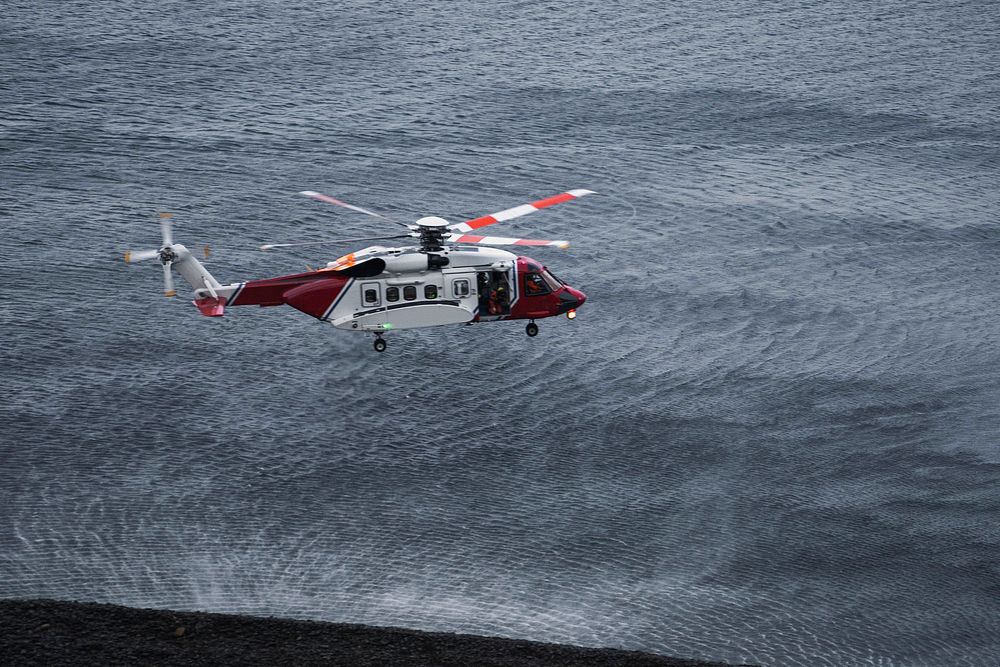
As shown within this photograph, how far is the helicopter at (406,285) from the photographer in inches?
2537

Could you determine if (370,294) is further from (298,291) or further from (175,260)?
(175,260)

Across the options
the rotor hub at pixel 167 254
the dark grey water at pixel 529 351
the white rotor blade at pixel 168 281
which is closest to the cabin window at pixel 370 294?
the rotor hub at pixel 167 254

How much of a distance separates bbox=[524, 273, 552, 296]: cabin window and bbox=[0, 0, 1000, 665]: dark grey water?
14.4 metres

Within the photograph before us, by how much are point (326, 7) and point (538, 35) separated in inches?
1090

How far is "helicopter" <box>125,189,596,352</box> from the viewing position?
64.4 metres

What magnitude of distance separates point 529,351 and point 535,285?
24.3 m

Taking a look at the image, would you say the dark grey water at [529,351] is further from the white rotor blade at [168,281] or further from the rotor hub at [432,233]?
the rotor hub at [432,233]

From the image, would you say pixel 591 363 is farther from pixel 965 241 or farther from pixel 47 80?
pixel 47 80

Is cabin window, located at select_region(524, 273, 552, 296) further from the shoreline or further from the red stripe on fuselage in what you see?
the shoreline

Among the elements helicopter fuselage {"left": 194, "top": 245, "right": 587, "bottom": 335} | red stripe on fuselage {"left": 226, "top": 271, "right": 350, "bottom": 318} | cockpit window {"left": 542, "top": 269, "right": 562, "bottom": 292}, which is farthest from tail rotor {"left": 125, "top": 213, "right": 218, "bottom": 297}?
cockpit window {"left": 542, "top": 269, "right": 562, "bottom": 292}

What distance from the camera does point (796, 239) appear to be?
112 m

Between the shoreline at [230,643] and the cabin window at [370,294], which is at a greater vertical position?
the cabin window at [370,294]

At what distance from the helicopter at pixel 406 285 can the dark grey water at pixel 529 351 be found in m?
13.7

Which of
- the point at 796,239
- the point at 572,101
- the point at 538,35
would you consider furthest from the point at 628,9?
the point at 796,239
